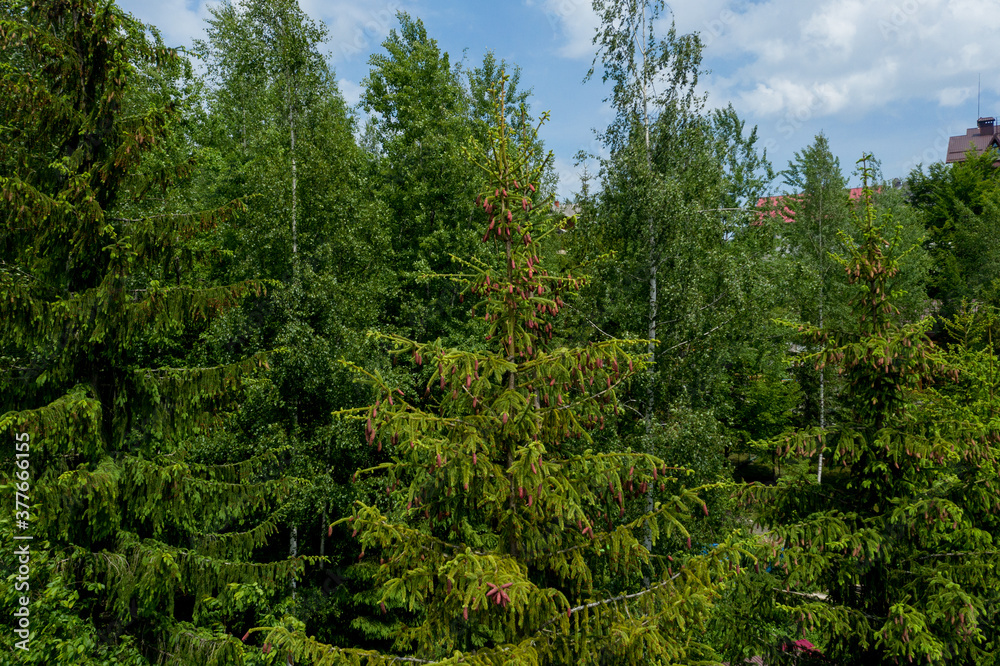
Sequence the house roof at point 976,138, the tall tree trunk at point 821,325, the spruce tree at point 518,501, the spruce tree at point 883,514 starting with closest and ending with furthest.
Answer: the spruce tree at point 518,501, the spruce tree at point 883,514, the tall tree trunk at point 821,325, the house roof at point 976,138

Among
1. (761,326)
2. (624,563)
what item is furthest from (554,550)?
(761,326)

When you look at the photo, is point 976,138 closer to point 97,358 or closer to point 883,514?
point 883,514

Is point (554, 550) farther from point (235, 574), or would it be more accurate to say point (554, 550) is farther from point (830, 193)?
point (830, 193)

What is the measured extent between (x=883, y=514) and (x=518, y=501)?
A: 4669 millimetres

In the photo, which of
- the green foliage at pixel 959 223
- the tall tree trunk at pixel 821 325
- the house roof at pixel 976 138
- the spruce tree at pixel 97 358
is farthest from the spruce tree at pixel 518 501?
the house roof at pixel 976 138

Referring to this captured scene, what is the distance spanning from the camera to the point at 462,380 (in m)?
5.29

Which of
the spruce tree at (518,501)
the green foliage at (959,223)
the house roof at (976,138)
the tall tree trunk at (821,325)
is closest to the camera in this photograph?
the spruce tree at (518,501)

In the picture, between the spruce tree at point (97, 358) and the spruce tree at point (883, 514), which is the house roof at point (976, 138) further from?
the spruce tree at point (97, 358)

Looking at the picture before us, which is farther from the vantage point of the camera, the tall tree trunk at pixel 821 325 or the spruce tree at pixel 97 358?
the tall tree trunk at pixel 821 325

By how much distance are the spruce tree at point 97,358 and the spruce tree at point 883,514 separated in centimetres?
704

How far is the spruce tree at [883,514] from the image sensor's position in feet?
21.4

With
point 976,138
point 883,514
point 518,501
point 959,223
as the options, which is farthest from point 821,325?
point 976,138

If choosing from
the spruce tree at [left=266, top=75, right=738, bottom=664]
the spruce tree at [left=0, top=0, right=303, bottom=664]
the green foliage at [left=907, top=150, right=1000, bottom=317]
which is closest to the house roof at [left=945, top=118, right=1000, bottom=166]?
the green foliage at [left=907, top=150, right=1000, bottom=317]

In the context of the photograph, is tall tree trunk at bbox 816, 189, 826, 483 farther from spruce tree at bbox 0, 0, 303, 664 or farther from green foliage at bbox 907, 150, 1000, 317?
spruce tree at bbox 0, 0, 303, 664
